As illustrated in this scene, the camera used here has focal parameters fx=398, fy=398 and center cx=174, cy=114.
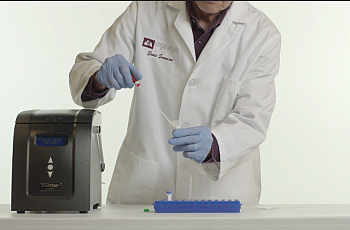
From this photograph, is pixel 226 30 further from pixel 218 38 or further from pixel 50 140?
pixel 50 140

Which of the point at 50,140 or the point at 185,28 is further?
the point at 185,28

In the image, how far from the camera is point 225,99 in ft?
4.30

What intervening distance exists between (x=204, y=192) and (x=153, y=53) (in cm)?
51

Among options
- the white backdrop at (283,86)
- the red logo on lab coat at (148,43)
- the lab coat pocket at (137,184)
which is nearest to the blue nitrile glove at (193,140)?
the lab coat pocket at (137,184)

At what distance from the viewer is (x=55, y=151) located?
0.96 m

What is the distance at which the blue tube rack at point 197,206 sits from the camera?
0.91 m

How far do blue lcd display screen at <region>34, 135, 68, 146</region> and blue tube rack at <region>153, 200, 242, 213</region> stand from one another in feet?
0.90

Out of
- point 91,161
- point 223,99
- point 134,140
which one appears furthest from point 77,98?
point 223,99

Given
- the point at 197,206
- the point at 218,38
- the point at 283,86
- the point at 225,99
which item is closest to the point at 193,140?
the point at 197,206

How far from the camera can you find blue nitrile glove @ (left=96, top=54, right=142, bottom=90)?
3.59ft

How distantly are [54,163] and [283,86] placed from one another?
2117 millimetres

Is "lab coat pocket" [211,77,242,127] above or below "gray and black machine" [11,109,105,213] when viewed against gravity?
above

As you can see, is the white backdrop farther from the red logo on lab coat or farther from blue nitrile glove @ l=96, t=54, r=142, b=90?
blue nitrile glove @ l=96, t=54, r=142, b=90

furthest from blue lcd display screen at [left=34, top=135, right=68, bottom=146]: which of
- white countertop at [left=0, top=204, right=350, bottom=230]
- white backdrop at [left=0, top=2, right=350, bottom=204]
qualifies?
white backdrop at [left=0, top=2, right=350, bottom=204]
